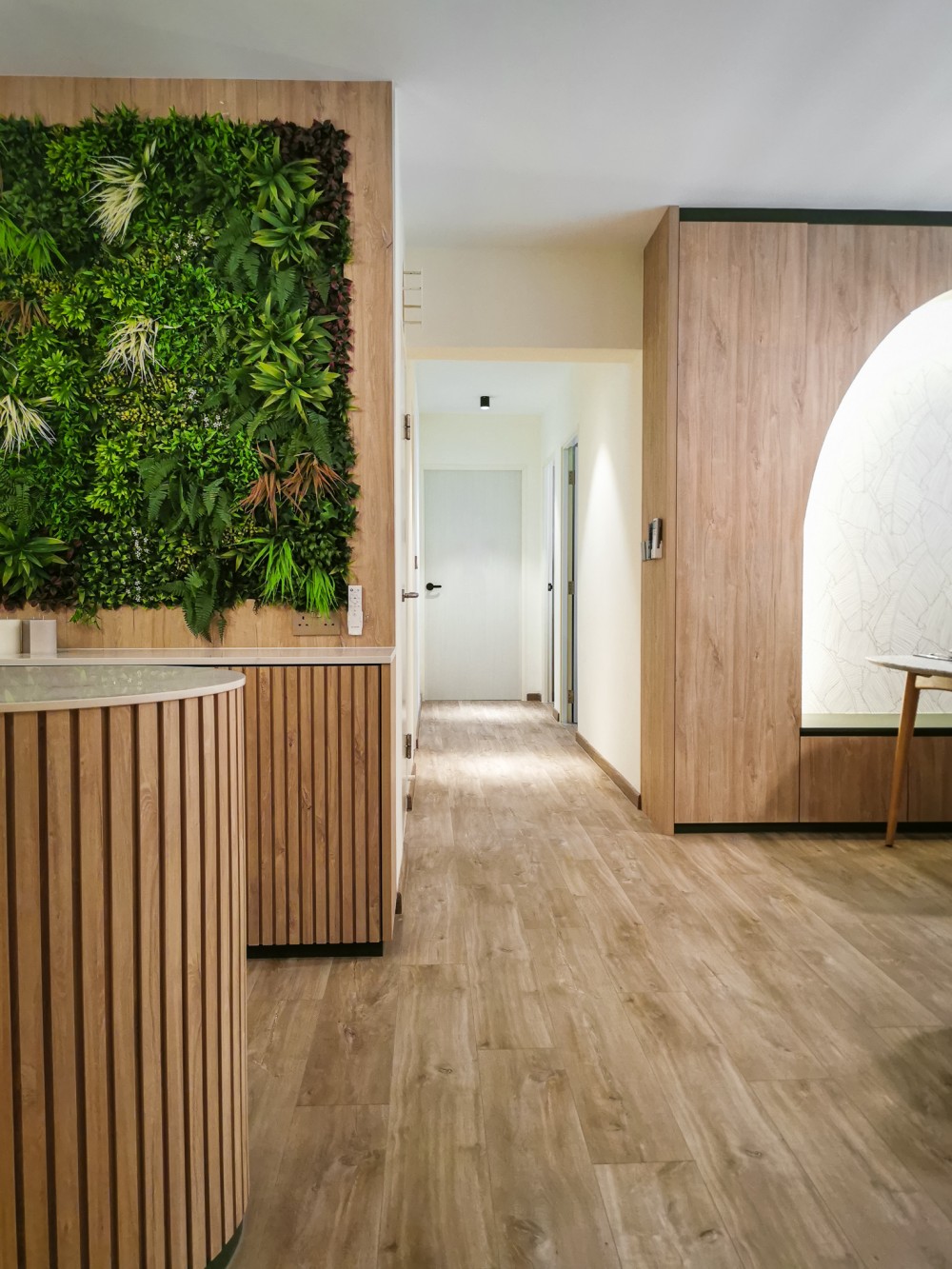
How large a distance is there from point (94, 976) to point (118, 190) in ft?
8.41

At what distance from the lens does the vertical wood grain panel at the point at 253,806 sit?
8.84ft

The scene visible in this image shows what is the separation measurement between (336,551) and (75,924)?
1.90m

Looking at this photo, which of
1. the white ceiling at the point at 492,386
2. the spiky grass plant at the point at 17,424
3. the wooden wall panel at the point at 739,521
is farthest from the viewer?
the white ceiling at the point at 492,386

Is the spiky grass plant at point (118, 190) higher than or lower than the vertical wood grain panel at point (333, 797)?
higher

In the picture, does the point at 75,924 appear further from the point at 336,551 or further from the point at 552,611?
the point at 552,611

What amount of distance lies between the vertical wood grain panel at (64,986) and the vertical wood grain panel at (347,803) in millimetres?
1505

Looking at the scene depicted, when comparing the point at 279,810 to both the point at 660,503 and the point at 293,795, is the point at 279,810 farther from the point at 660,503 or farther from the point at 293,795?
the point at 660,503

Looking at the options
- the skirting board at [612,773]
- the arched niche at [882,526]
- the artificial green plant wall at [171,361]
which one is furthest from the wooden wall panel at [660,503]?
the artificial green plant wall at [171,361]

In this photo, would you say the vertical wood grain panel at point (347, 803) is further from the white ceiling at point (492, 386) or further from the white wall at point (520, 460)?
the white wall at point (520, 460)

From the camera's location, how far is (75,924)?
122 centimetres

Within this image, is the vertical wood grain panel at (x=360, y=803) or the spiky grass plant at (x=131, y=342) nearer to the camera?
the vertical wood grain panel at (x=360, y=803)

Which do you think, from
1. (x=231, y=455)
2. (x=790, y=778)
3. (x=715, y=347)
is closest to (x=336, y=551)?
(x=231, y=455)

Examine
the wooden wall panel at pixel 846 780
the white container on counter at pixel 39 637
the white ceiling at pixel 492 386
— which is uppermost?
the white ceiling at pixel 492 386

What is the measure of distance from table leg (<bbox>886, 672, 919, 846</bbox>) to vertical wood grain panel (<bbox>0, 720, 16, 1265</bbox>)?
3.57 m
